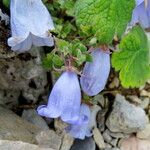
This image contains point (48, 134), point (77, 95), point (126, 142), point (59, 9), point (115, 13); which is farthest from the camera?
point (126, 142)

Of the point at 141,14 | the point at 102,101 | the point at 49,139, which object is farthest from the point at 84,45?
the point at 102,101

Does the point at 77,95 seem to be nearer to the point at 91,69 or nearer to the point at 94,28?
the point at 91,69

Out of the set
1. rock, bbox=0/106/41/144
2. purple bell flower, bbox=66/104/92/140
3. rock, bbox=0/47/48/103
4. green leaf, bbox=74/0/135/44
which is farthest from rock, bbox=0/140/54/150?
green leaf, bbox=74/0/135/44

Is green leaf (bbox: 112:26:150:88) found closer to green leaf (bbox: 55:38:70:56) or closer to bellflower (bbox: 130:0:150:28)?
bellflower (bbox: 130:0:150:28)

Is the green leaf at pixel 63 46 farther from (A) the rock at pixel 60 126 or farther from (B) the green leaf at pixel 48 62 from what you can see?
(A) the rock at pixel 60 126

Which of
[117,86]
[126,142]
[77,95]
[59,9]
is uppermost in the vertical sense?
[59,9]

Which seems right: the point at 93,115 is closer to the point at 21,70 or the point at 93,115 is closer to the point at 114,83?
the point at 114,83

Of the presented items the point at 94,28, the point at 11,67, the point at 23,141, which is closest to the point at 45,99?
the point at 11,67
